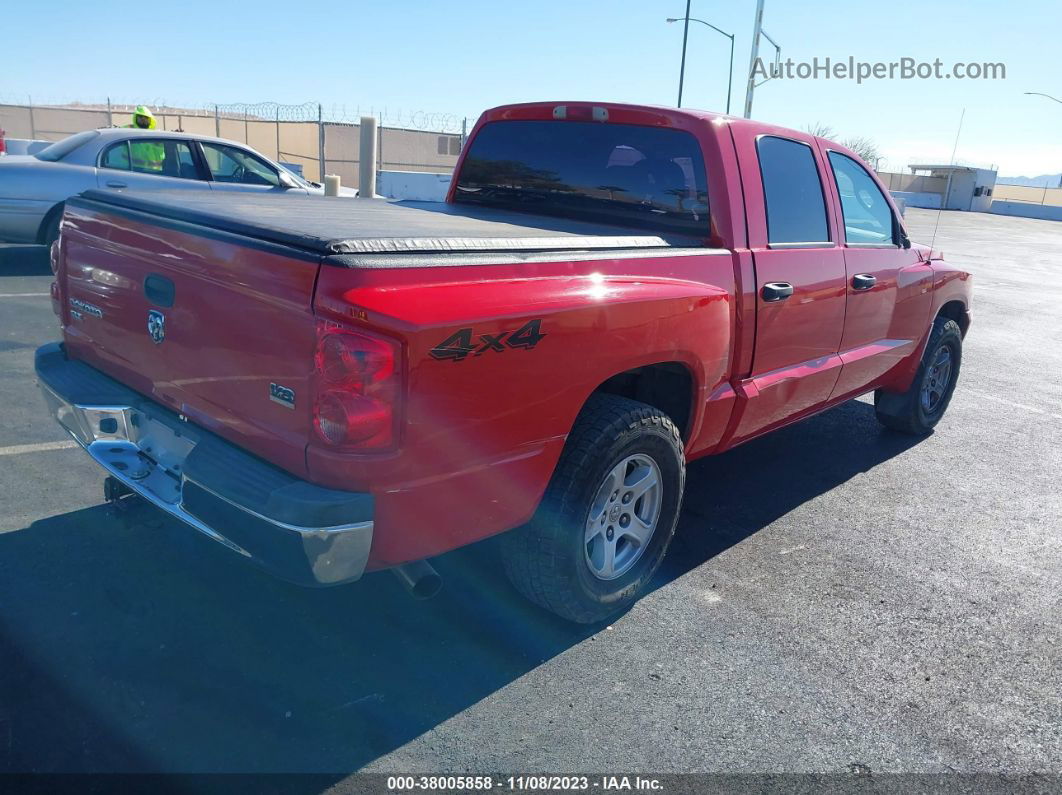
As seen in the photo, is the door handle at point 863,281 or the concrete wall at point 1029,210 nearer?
the door handle at point 863,281

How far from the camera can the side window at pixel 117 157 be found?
9305mm

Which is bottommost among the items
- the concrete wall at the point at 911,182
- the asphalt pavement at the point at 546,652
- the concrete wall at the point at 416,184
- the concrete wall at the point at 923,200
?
the asphalt pavement at the point at 546,652

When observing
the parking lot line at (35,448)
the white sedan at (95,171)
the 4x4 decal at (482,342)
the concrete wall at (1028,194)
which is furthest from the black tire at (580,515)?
the concrete wall at (1028,194)

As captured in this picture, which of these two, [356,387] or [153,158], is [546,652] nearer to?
[356,387]

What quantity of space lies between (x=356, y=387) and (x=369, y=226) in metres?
0.83

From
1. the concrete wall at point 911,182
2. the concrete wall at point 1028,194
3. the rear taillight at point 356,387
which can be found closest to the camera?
the rear taillight at point 356,387

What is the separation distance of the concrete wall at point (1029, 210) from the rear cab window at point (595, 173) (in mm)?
55515

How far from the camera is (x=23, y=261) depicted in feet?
33.6

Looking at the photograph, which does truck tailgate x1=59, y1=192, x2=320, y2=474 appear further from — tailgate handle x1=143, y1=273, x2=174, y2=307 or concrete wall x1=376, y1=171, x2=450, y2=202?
concrete wall x1=376, y1=171, x2=450, y2=202

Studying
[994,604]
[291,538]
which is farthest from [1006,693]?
[291,538]

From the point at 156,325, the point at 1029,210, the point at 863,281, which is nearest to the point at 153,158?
the point at 156,325

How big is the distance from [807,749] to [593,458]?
1153 mm

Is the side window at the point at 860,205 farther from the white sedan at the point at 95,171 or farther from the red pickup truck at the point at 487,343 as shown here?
the white sedan at the point at 95,171

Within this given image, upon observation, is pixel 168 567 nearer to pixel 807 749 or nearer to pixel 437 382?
pixel 437 382
